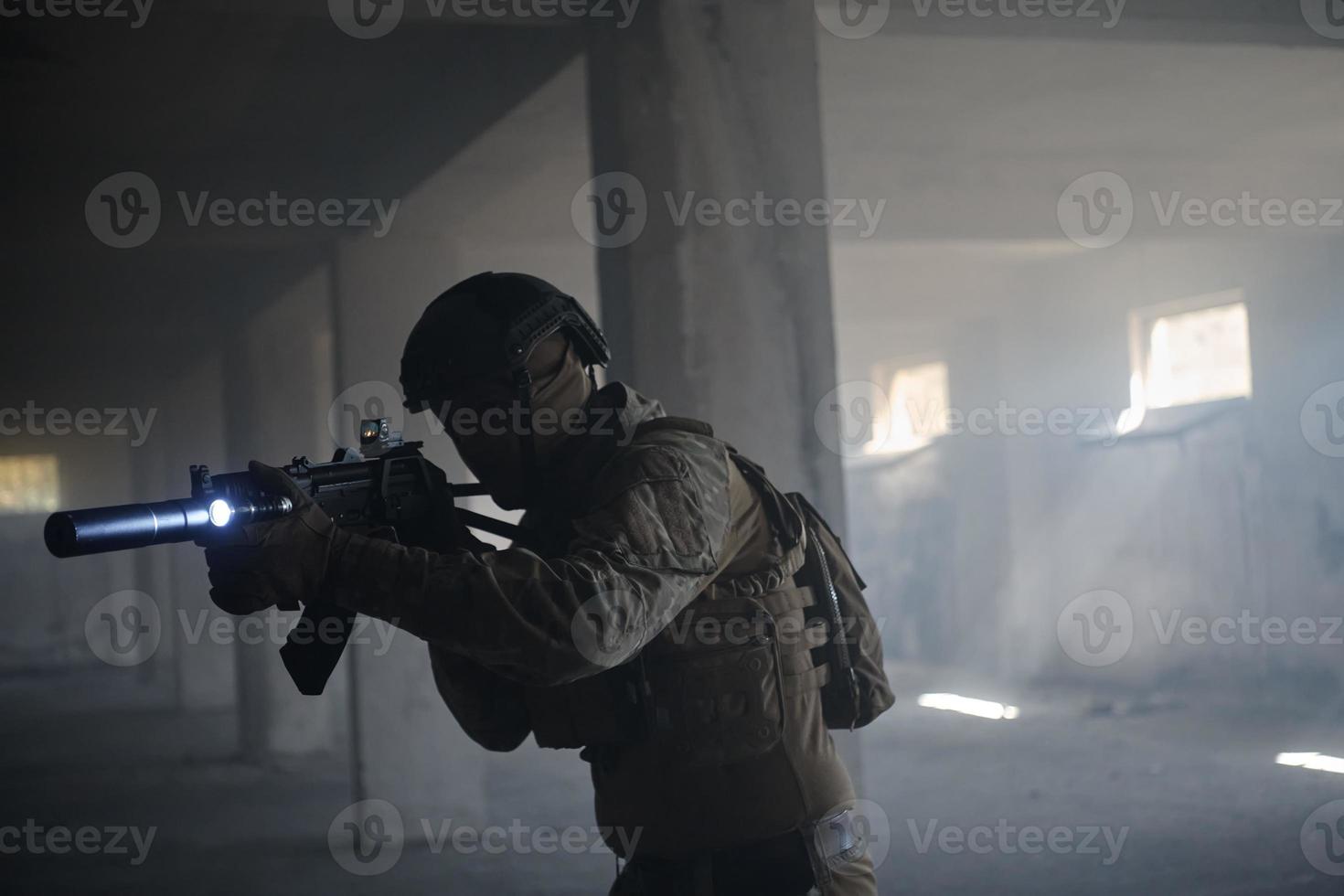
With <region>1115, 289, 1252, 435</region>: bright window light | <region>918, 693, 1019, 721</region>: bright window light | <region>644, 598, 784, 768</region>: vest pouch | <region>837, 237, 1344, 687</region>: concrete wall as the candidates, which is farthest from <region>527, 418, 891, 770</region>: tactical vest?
<region>1115, 289, 1252, 435</region>: bright window light

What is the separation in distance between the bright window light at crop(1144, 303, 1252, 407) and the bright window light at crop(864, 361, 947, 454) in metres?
3.04

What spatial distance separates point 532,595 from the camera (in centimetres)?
129

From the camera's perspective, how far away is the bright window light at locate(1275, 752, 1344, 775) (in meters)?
7.29

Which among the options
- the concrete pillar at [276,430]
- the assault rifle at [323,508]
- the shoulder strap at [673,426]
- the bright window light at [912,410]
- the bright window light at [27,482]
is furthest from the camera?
the bright window light at [912,410]

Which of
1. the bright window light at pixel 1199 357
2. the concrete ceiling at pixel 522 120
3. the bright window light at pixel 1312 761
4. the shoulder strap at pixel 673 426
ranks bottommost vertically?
the bright window light at pixel 1312 761

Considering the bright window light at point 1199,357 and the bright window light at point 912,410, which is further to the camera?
the bright window light at point 912,410

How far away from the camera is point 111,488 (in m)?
12.8

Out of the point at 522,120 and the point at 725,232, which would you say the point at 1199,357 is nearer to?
the point at 522,120

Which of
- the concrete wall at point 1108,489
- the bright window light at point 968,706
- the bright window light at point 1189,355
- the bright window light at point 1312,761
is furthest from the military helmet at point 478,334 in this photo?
the bright window light at point 1189,355

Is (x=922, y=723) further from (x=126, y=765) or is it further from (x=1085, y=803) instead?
(x=126, y=765)

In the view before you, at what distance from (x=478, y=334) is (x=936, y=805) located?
5.44 meters

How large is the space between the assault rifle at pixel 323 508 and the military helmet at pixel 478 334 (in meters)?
0.10

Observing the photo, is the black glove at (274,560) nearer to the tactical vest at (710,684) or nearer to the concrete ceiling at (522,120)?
the tactical vest at (710,684)

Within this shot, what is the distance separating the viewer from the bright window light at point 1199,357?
412 inches
